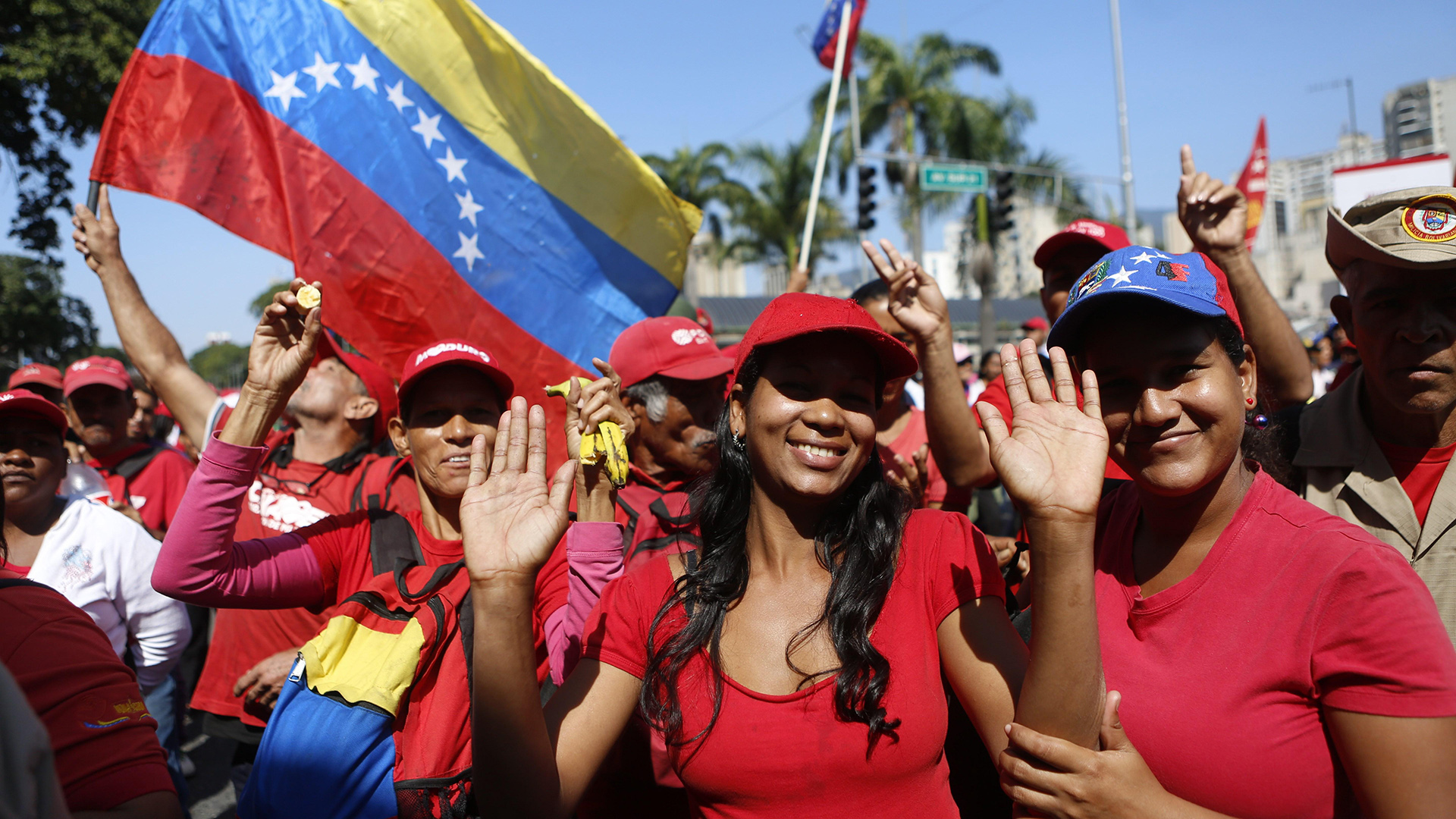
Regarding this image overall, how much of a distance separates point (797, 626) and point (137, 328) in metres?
2.85

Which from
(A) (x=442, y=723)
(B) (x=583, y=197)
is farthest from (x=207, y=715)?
(B) (x=583, y=197)

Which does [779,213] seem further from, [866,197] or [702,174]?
[866,197]

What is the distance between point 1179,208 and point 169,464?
18.2 feet

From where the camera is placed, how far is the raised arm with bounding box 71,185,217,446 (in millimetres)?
3459

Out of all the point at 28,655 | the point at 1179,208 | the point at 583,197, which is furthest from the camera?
the point at 583,197

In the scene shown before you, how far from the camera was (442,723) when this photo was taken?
91.3 inches

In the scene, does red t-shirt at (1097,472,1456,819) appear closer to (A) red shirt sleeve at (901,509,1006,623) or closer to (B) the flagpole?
(A) red shirt sleeve at (901,509,1006,623)

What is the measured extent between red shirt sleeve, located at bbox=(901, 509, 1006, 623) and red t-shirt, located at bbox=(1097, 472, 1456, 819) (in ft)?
0.96

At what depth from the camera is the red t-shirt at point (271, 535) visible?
3631 millimetres

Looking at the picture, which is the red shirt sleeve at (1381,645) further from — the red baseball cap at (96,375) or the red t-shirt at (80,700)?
the red baseball cap at (96,375)

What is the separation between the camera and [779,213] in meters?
33.1

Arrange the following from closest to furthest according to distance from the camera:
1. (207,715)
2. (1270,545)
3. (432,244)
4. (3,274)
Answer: (1270,545)
(207,715)
(432,244)
(3,274)

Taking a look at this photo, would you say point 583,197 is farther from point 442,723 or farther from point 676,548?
point 442,723

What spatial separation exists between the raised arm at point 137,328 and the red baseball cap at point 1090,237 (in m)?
3.39
